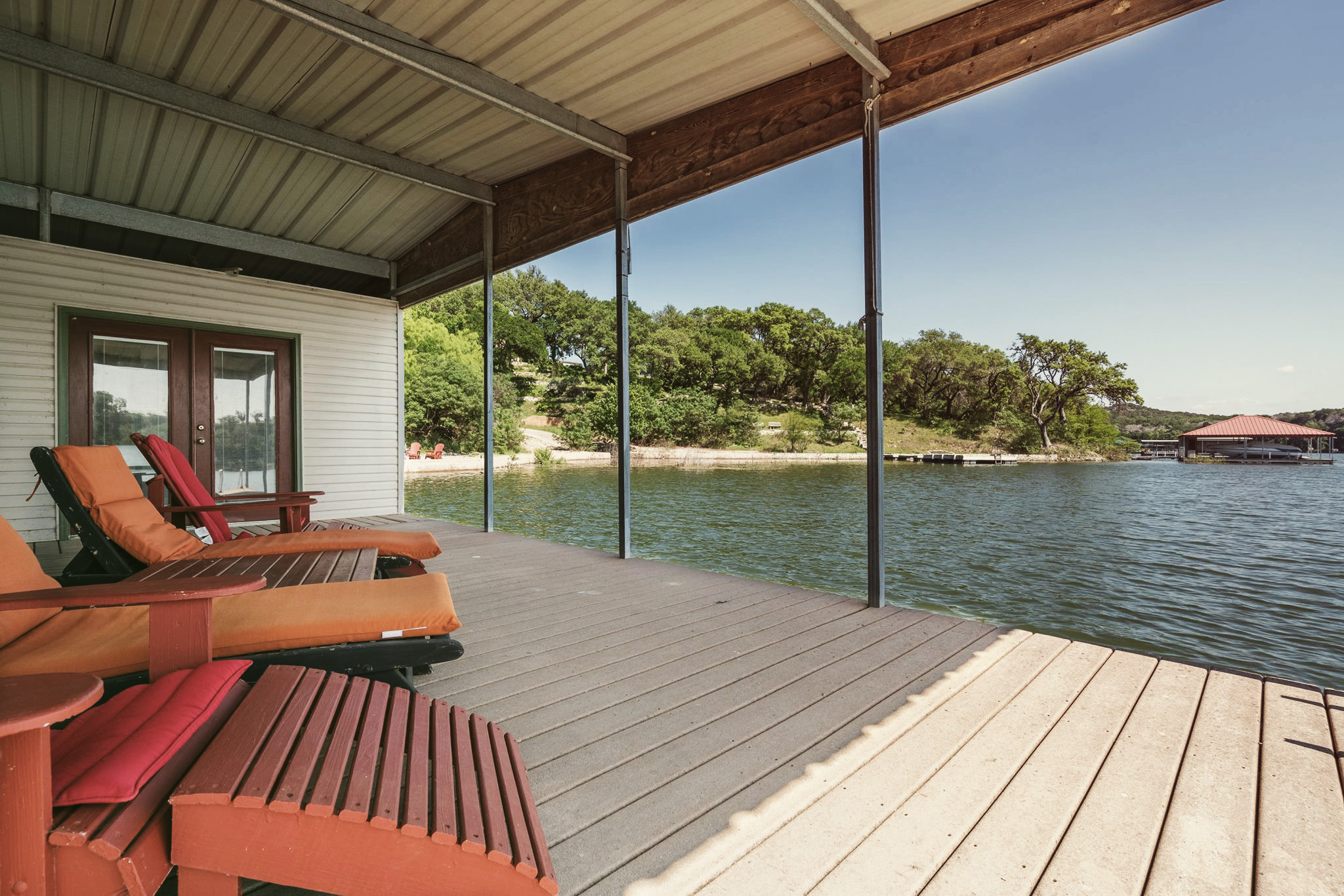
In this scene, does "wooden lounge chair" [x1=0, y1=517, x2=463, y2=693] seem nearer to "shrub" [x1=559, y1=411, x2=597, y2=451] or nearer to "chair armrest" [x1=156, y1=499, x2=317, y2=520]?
"chair armrest" [x1=156, y1=499, x2=317, y2=520]

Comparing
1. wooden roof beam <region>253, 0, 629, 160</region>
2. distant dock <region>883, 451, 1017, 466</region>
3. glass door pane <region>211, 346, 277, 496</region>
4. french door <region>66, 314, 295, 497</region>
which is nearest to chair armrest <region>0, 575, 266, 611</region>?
wooden roof beam <region>253, 0, 629, 160</region>

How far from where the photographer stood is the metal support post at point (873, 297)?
350cm

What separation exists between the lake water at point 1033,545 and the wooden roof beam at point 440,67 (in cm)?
372

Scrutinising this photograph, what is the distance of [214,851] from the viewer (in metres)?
0.97

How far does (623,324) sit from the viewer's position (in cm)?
504

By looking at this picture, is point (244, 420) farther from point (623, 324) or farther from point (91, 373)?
point (623, 324)

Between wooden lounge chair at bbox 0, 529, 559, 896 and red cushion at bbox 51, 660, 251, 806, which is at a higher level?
red cushion at bbox 51, 660, 251, 806

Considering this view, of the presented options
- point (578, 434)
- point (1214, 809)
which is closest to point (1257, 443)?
point (578, 434)

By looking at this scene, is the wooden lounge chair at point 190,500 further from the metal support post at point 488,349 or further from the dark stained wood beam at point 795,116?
the dark stained wood beam at point 795,116

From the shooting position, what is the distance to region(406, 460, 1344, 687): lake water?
646cm

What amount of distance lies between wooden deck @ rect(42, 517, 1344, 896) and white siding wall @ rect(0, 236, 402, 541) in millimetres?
5666

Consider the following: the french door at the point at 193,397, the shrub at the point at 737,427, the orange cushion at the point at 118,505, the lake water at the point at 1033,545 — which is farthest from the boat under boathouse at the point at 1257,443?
the orange cushion at the point at 118,505

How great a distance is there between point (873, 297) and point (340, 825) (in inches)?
134

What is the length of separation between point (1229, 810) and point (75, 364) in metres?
8.59
